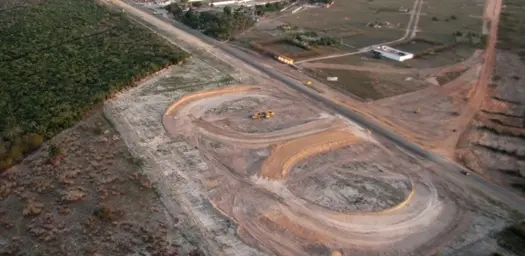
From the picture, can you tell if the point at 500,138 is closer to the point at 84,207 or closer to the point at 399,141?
the point at 399,141

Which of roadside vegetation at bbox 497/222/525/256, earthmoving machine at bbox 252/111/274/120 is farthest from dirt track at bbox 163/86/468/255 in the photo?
roadside vegetation at bbox 497/222/525/256

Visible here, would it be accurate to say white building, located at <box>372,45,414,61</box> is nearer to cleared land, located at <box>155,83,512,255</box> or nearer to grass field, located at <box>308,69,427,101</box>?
grass field, located at <box>308,69,427,101</box>

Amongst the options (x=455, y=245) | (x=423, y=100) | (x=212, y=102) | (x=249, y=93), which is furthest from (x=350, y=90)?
(x=455, y=245)

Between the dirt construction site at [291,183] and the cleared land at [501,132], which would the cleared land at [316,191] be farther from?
the cleared land at [501,132]

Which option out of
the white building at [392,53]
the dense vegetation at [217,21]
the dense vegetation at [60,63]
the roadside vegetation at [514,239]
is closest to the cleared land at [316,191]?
the roadside vegetation at [514,239]

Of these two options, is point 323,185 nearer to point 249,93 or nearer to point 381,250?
point 381,250

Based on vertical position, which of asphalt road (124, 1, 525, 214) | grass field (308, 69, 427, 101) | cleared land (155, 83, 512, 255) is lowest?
cleared land (155, 83, 512, 255)
